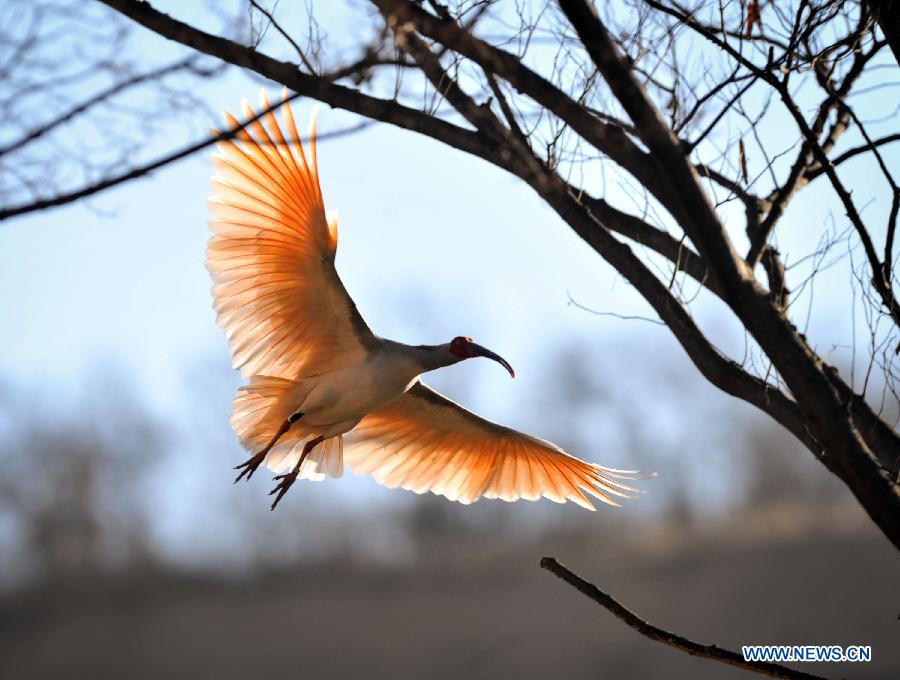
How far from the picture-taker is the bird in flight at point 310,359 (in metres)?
4.14

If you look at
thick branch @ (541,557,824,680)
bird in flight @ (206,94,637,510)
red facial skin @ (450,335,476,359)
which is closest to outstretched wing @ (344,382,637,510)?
bird in flight @ (206,94,637,510)

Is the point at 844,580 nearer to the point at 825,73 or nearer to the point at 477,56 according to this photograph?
the point at 825,73

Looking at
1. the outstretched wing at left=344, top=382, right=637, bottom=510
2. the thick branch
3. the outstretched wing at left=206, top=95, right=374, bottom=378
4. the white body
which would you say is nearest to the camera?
the thick branch

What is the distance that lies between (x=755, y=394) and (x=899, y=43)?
1.32 metres

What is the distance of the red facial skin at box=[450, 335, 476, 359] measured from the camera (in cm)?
450

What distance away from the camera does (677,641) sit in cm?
305

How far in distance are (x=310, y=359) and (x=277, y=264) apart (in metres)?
0.53

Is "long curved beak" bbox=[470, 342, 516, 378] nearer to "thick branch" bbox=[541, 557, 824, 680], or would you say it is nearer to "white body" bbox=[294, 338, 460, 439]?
"white body" bbox=[294, 338, 460, 439]

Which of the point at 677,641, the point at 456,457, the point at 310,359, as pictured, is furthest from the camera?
the point at 456,457

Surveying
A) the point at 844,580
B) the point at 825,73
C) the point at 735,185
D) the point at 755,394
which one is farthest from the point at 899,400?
the point at 844,580

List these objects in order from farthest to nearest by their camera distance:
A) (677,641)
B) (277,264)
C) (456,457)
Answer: (456,457) < (277,264) < (677,641)

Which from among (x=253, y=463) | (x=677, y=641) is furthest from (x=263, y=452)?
(x=677, y=641)

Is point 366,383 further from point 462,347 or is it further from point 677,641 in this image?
point 677,641

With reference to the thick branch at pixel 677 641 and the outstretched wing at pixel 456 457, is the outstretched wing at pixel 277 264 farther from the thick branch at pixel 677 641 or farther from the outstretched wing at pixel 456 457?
the thick branch at pixel 677 641
